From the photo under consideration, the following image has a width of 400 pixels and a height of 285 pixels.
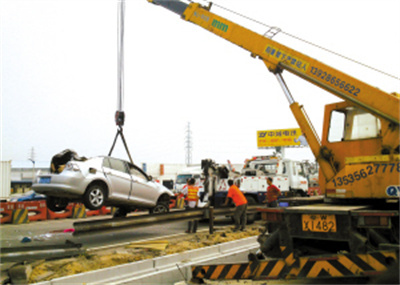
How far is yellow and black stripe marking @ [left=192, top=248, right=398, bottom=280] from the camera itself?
13.6 ft

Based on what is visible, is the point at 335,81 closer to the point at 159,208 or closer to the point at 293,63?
the point at 293,63

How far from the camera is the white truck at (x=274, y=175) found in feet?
41.9

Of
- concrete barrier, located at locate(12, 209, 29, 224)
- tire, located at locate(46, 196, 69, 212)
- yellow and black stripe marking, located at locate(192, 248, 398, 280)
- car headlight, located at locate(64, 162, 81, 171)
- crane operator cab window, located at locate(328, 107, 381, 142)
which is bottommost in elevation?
concrete barrier, located at locate(12, 209, 29, 224)

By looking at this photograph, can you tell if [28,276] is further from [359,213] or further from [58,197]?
[359,213]

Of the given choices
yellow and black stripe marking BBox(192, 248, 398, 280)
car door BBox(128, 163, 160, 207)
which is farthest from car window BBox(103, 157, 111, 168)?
yellow and black stripe marking BBox(192, 248, 398, 280)

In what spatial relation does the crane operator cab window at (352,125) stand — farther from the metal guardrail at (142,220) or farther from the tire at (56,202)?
the tire at (56,202)

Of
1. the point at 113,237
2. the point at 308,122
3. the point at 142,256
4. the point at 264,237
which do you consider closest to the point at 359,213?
the point at 264,237

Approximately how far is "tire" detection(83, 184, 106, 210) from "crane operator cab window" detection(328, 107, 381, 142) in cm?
511

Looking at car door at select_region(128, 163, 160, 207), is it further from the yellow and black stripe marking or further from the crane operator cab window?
the crane operator cab window

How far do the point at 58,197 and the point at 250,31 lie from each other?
5.90 metres

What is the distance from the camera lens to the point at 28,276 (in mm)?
5207

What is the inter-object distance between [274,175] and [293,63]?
713 cm

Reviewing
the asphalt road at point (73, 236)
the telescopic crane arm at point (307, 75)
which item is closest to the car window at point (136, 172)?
the asphalt road at point (73, 236)

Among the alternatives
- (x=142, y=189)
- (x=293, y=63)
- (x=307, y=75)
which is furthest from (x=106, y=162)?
(x=307, y=75)
